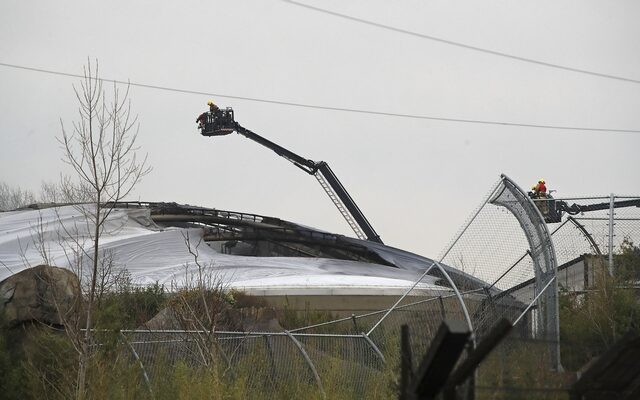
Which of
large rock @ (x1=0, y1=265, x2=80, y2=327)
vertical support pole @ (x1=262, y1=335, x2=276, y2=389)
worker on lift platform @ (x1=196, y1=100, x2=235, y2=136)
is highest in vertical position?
worker on lift platform @ (x1=196, y1=100, x2=235, y2=136)

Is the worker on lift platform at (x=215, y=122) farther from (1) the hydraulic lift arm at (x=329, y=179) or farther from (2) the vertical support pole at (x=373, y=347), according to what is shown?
(2) the vertical support pole at (x=373, y=347)

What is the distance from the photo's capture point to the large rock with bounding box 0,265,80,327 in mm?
17453

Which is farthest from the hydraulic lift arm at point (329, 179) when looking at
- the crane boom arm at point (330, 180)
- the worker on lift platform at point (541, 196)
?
the worker on lift platform at point (541, 196)

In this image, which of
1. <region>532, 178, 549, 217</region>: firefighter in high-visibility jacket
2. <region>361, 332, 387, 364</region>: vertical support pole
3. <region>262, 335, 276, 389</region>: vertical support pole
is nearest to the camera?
<region>361, 332, 387, 364</region>: vertical support pole

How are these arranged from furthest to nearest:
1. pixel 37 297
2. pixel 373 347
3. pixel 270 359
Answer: pixel 37 297 → pixel 373 347 → pixel 270 359

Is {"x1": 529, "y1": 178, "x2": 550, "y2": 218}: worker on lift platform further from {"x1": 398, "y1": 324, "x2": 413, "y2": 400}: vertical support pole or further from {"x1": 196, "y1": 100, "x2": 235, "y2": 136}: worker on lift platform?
{"x1": 196, "y1": 100, "x2": 235, "y2": 136}: worker on lift platform

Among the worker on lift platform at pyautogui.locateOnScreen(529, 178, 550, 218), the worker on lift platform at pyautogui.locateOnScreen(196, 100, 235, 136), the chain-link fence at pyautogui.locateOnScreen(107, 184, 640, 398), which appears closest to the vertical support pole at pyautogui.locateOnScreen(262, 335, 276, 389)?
the chain-link fence at pyautogui.locateOnScreen(107, 184, 640, 398)

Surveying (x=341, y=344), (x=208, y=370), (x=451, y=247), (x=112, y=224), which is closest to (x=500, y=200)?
(x=451, y=247)

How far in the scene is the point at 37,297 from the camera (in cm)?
1769

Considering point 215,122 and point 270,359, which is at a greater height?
point 215,122

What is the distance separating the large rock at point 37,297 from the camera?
17.5 m

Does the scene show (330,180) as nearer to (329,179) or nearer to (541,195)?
(329,179)

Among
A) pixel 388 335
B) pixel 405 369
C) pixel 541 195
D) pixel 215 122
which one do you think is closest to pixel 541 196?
pixel 541 195

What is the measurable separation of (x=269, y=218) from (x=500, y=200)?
2935cm
